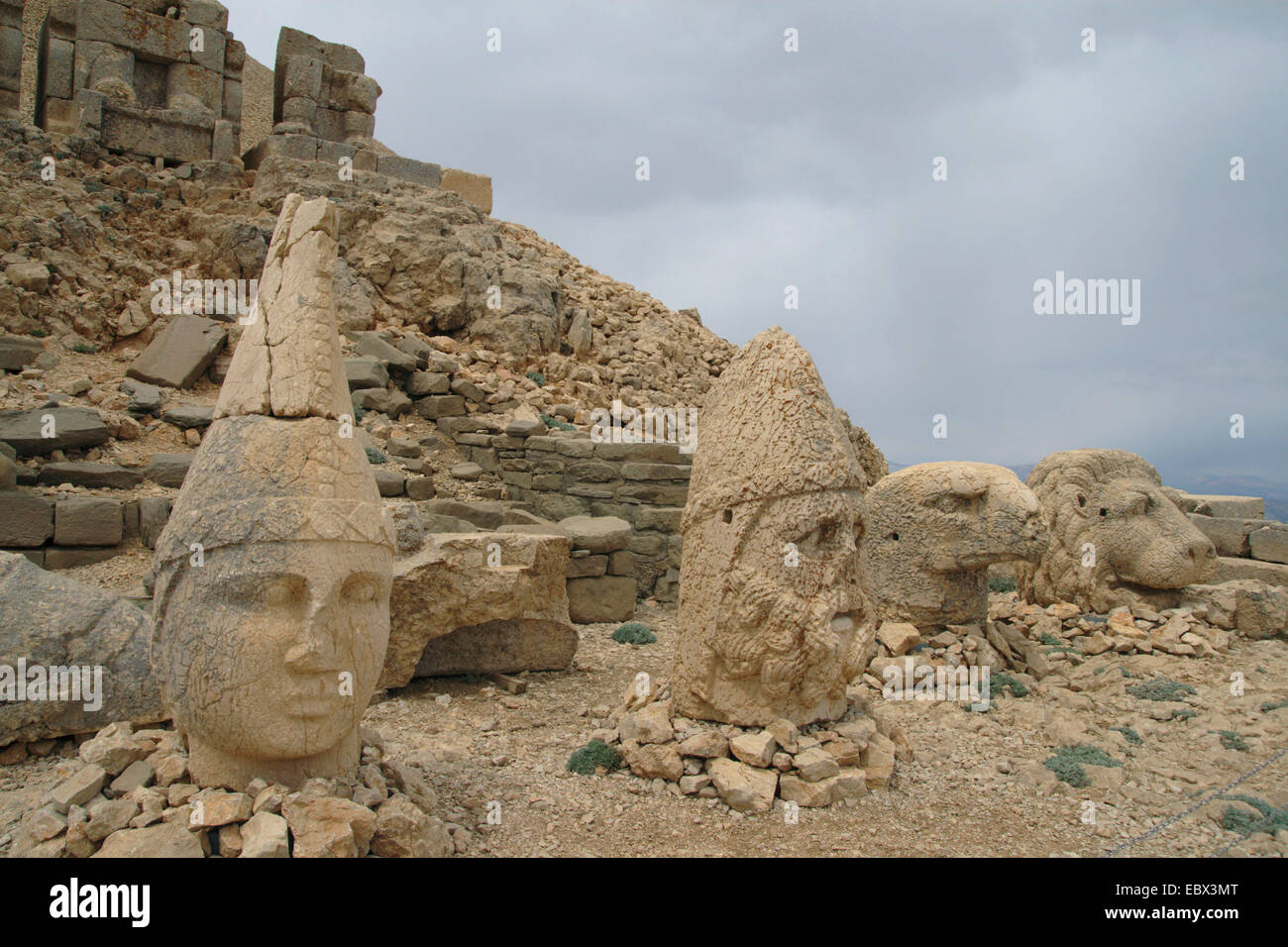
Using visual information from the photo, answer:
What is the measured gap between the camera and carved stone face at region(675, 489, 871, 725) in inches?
166

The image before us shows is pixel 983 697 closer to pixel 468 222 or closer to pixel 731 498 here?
pixel 731 498

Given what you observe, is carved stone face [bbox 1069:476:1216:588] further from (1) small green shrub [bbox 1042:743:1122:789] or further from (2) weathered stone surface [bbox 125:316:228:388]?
(2) weathered stone surface [bbox 125:316:228:388]

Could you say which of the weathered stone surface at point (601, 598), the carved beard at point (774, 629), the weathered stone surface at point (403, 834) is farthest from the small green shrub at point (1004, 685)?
the weathered stone surface at point (403, 834)

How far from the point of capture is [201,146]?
14.6 meters

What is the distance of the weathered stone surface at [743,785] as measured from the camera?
4.02 meters

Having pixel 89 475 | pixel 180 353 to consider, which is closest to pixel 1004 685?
pixel 89 475

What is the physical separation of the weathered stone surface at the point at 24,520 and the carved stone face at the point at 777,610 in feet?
19.9

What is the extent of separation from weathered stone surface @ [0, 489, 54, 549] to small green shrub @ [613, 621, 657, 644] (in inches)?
199

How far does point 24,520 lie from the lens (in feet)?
23.3

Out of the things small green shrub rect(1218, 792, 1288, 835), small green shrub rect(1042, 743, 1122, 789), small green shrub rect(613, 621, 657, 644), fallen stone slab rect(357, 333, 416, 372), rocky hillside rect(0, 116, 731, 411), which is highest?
rocky hillside rect(0, 116, 731, 411)

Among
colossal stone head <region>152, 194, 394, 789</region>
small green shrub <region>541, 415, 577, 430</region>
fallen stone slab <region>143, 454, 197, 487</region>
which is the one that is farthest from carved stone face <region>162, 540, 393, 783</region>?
small green shrub <region>541, 415, 577, 430</region>

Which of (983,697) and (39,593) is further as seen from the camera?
(983,697)

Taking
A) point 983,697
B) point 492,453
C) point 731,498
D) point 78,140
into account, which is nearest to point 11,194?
point 78,140

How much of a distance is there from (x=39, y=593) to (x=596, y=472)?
20.3 feet
